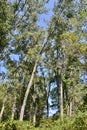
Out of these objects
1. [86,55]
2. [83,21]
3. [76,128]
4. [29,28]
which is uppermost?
[29,28]

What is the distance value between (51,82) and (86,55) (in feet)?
68.3

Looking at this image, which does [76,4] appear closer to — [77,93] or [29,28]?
[29,28]

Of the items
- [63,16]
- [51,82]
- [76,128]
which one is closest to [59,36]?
[63,16]

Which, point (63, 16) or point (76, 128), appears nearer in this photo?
point (76, 128)

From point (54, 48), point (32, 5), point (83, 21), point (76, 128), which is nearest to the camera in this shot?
point (76, 128)

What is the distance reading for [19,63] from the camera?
3728cm

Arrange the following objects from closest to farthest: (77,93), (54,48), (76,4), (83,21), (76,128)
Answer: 1. (76,128)
2. (83,21)
3. (76,4)
4. (54,48)
5. (77,93)

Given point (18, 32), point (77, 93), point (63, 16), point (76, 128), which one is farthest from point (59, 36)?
point (76, 128)

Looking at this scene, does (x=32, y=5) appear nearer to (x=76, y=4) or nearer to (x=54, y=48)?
(x=76, y=4)

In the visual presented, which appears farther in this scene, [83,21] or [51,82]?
[51,82]

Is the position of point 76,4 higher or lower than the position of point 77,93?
higher

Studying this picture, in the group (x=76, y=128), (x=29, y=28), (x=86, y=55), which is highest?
(x=29, y=28)

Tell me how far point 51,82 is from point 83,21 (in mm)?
22039

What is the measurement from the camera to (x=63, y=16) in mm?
33406
